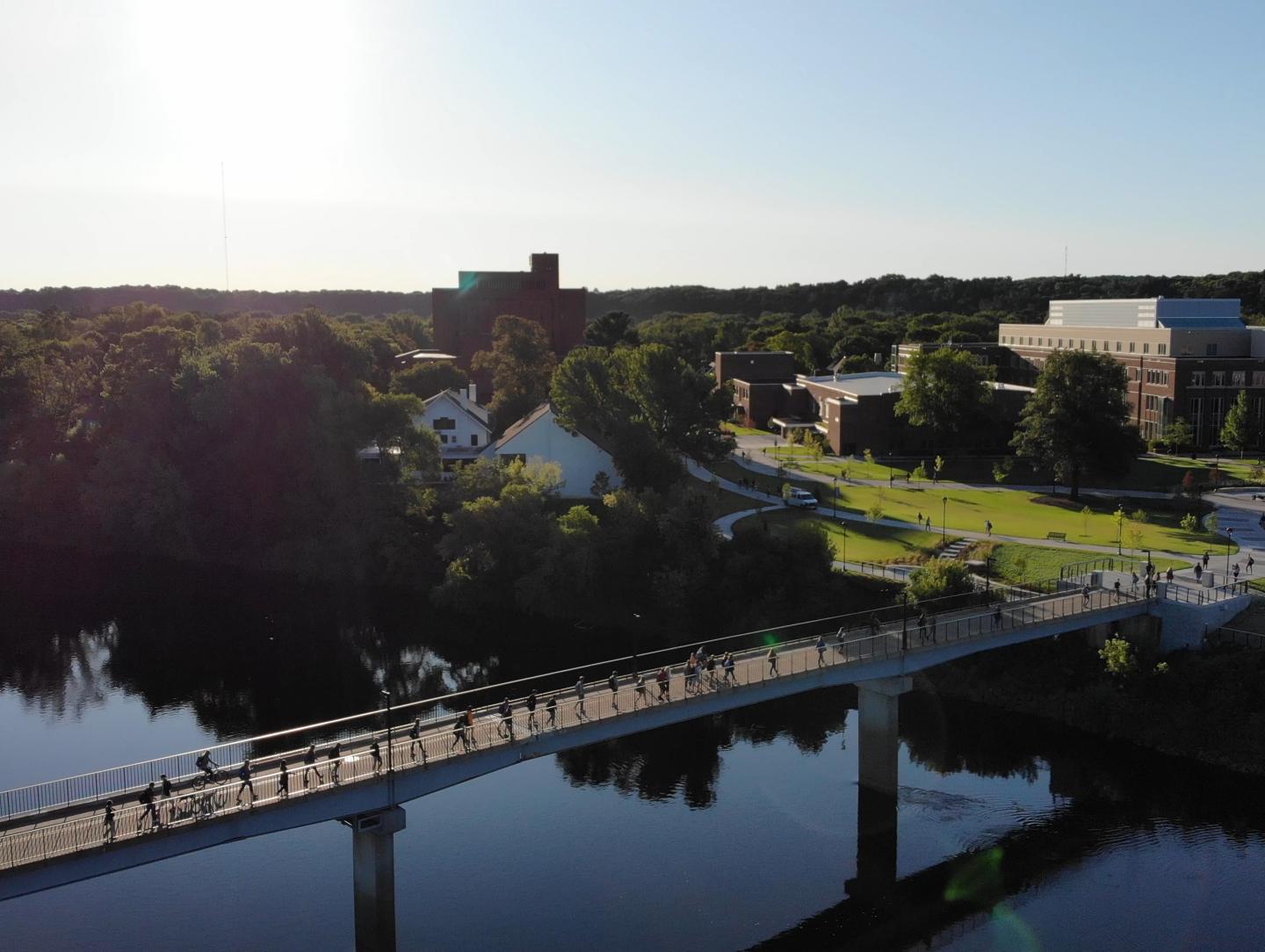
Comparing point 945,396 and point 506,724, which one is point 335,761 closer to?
point 506,724

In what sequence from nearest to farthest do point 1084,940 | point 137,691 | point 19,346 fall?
point 1084,940 → point 137,691 → point 19,346

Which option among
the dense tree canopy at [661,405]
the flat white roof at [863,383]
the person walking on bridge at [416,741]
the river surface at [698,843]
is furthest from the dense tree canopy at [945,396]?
the person walking on bridge at [416,741]

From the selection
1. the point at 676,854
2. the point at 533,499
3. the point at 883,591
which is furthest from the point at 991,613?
the point at 533,499

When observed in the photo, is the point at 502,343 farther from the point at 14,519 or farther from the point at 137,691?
the point at 137,691

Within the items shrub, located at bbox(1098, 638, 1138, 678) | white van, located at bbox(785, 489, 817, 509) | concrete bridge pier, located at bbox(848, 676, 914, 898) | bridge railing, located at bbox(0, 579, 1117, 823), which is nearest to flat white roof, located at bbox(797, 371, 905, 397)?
white van, located at bbox(785, 489, 817, 509)

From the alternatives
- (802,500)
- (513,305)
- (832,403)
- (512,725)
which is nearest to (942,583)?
(802,500)

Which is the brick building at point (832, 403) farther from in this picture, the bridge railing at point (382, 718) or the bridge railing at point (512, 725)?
the bridge railing at point (512, 725)
